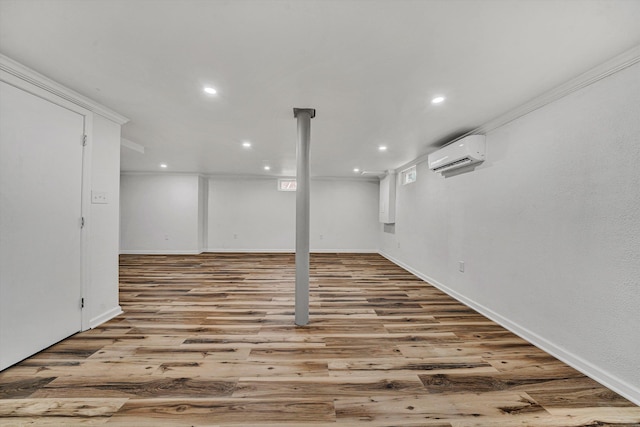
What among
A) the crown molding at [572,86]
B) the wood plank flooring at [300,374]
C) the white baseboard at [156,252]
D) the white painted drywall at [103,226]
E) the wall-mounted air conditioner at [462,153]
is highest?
the crown molding at [572,86]

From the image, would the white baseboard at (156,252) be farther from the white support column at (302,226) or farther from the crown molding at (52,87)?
the white support column at (302,226)

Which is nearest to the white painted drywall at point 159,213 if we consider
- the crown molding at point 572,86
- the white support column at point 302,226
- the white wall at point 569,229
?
the white support column at point 302,226

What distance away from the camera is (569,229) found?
1856 millimetres

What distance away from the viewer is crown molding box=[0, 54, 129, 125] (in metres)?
1.65

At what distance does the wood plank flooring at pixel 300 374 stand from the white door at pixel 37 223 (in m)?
0.24

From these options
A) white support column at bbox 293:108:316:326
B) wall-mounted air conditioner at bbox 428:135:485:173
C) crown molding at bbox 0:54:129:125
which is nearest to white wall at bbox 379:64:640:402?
wall-mounted air conditioner at bbox 428:135:485:173

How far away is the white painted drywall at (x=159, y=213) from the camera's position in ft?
21.1

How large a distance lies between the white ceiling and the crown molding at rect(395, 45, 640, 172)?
77 mm

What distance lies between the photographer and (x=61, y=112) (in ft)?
6.66

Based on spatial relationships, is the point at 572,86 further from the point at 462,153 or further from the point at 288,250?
the point at 288,250

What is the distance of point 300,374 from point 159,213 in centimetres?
654

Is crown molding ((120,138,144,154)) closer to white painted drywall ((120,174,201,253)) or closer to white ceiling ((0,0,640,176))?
white ceiling ((0,0,640,176))

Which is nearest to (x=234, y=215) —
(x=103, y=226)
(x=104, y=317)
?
(x=103, y=226)

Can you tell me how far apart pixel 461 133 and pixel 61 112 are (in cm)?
433
